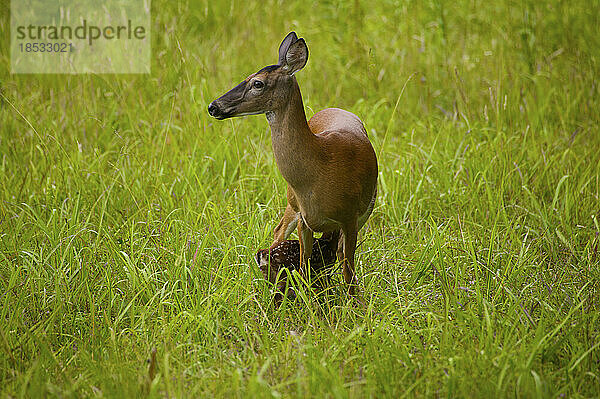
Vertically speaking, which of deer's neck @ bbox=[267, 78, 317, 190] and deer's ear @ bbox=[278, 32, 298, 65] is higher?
deer's ear @ bbox=[278, 32, 298, 65]

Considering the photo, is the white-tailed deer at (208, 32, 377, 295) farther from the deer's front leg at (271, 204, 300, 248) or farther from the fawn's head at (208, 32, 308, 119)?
the deer's front leg at (271, 204, 300, 248)

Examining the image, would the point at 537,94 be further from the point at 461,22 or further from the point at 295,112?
the point at 295,112

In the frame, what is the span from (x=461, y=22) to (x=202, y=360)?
14.0 ft

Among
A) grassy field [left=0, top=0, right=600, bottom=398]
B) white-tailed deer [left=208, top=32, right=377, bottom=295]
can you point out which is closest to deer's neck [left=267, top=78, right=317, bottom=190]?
white-tailed deer [left=208, top=32, right=377, bottom=295]

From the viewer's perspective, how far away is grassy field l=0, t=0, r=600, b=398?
8.17 feet

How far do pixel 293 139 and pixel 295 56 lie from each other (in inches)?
11.8

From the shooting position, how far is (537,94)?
16.7 feet

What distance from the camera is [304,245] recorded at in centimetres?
285

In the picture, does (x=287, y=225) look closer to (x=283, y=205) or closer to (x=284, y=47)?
(x=284, y=47)

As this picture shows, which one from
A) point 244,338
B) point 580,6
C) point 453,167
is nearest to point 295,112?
point 244,338

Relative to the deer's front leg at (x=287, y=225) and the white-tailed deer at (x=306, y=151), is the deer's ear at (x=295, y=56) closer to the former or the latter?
the white-tailed deer at (x=306, y=151)

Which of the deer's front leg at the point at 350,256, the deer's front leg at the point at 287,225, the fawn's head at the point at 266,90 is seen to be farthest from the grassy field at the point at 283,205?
the fawn's head at the point at 266,90

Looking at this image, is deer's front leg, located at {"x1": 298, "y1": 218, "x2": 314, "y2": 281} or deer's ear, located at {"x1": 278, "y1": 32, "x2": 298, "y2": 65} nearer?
deer's ear, located at {"x1": 278, "y1": 32, "x2": 298, "y2": 65}

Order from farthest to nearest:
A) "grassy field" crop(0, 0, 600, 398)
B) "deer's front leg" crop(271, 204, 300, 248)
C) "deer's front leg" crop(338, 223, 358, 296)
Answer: "deer's front leg" crop(271, 204, 300, 248), "deer's front leg" crop(338, 223, 358, 296), "grassy field" crop(0, 0, 600, 398)
